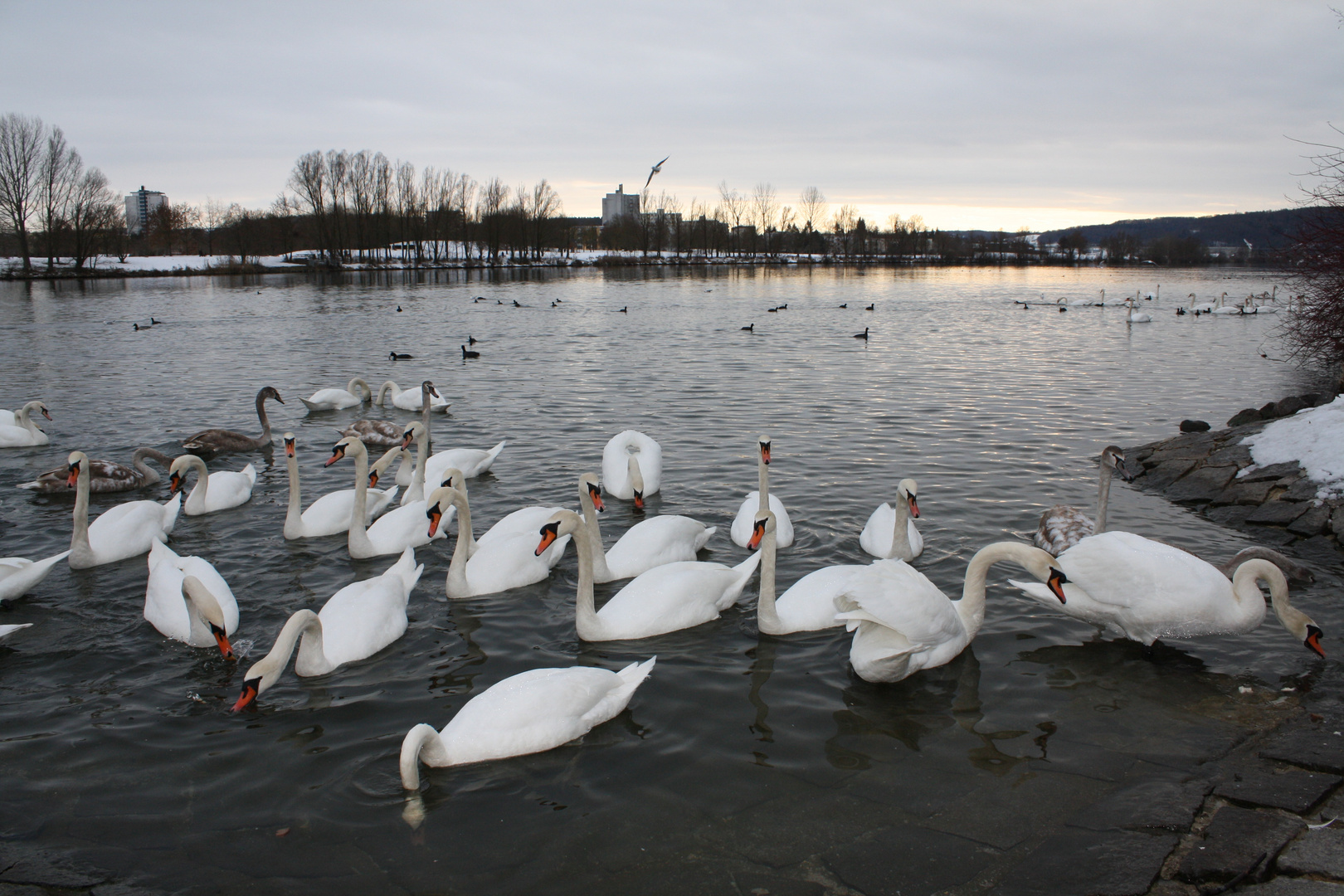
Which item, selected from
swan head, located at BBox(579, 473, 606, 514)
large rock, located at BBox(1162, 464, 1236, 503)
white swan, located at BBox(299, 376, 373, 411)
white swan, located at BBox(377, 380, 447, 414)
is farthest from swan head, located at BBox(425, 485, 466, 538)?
white swan, located at BBox(299, 376, 373, 411)

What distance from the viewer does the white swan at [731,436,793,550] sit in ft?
26.0

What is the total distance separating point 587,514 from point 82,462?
5016mm

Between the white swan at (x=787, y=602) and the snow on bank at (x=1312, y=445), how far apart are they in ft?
19.2

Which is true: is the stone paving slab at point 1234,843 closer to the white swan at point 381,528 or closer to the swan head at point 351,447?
the white swan at point 381,528

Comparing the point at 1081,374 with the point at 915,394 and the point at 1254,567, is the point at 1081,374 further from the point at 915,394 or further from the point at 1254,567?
the point at 1254,567

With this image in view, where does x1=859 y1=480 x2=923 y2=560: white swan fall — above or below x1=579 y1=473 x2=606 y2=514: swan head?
below

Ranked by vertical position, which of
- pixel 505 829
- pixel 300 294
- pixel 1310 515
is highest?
pixel 300 294

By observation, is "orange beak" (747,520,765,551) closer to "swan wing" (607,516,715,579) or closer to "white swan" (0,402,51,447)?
"swan wing" (607,516,715,579)

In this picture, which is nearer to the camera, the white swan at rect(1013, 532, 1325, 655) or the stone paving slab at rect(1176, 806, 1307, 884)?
the stone paving slab at rect(1176, 806, 1307, 884)

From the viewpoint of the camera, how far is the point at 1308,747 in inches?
184

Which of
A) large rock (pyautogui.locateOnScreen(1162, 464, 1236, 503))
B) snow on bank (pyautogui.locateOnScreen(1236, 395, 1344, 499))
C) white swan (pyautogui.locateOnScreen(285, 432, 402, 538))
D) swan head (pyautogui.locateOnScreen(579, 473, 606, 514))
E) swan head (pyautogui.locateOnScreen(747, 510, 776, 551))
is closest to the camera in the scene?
swan head (pyautogui.locateOnScreen(747, 510, 776, 551))

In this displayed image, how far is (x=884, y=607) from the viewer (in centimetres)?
537

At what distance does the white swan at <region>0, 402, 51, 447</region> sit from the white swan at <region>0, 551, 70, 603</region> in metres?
6.76

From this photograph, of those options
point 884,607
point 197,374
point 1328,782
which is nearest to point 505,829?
point 884,607
